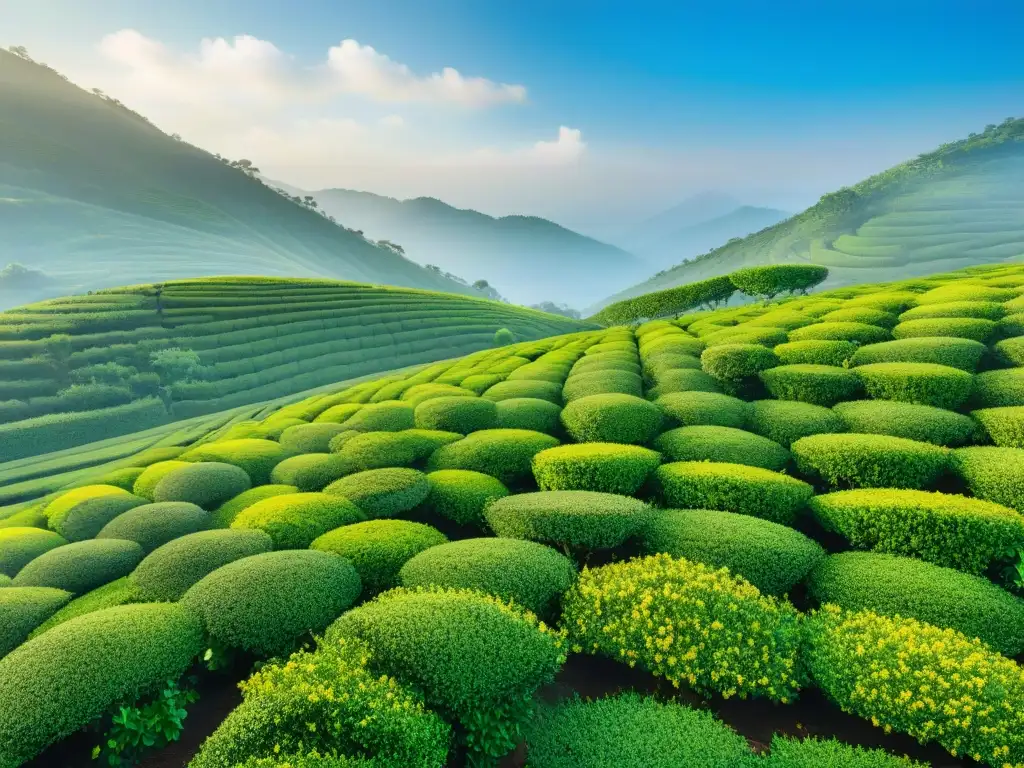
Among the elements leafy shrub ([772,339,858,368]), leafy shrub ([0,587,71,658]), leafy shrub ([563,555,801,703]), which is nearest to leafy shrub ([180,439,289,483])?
leafy shrub ([0,587,71,658])

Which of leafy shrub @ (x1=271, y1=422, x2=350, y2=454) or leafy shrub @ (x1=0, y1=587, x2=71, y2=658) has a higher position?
leafy shrub @ (x1=271, y1=422, x2=350, y2=454)

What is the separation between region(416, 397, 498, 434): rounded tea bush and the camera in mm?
14367

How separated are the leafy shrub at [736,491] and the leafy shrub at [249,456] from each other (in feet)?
33.0

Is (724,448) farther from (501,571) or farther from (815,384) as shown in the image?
(501,571)

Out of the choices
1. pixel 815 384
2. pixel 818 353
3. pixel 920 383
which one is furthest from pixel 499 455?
pixel 920 383

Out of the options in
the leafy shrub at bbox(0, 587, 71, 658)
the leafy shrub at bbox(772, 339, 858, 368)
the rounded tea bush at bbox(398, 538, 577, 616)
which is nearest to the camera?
the rounded tea bush at bbox(398, 538, 577, 616)

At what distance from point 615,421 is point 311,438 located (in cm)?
843

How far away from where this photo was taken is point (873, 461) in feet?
31.5

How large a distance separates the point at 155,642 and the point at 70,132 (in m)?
166

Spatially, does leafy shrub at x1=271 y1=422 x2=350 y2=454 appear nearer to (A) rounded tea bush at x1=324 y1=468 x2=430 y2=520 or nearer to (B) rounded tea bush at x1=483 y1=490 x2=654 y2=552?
(A) rounded tea bush at x1=324 y1=468 x2=430 y2=520

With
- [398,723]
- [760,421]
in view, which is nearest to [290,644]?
[398,723]

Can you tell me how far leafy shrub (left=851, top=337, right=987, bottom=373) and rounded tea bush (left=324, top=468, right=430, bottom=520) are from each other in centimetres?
1208

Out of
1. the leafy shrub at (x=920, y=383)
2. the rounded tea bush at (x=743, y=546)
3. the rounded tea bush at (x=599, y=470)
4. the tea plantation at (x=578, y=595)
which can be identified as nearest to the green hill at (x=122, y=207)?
the tea plantation at (x=578, y=595)

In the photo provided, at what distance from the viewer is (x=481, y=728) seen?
5520mm
